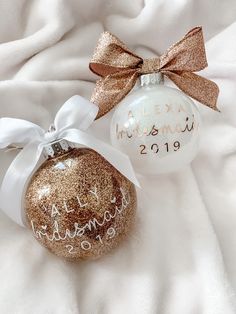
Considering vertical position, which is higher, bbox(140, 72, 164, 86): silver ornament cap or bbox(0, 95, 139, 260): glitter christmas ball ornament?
bbox(140, 72, 164, 86): silver ornament cap

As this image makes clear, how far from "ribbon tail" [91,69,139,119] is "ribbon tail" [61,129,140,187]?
0.12m

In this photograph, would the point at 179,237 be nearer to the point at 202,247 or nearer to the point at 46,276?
the point at 202,247

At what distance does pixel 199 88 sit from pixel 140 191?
188 millimetres

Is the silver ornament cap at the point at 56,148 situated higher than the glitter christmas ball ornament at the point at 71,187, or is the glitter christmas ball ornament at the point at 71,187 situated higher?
the silver ornament cap at the point at 56,148

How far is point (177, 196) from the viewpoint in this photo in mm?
811

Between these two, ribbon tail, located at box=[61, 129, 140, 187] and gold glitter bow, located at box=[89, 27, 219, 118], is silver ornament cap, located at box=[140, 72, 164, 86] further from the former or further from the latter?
ribbon tail, located at box=[61, 129, 140, 187]

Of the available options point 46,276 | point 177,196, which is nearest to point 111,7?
point 177,196

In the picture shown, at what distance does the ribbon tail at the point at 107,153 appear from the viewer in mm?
699

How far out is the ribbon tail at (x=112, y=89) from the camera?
806mm

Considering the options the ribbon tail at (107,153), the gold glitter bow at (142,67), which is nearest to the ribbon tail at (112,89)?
the gold glitter bow at (142,67)

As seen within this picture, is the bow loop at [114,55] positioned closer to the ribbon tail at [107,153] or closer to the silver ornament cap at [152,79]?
the silver ornament cap at [152,79]

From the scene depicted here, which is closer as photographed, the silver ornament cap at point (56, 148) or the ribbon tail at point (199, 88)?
the silver ornament cap at point (56, 148)

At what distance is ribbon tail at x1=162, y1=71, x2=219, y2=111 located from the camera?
2.67 ft

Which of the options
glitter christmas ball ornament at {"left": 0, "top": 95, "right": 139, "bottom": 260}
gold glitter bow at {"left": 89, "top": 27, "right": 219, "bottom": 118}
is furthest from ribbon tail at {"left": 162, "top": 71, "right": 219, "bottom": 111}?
glitter christmas ball ornament at {"left": 0, "top": 95, "right": 139, "bottom": 260}
